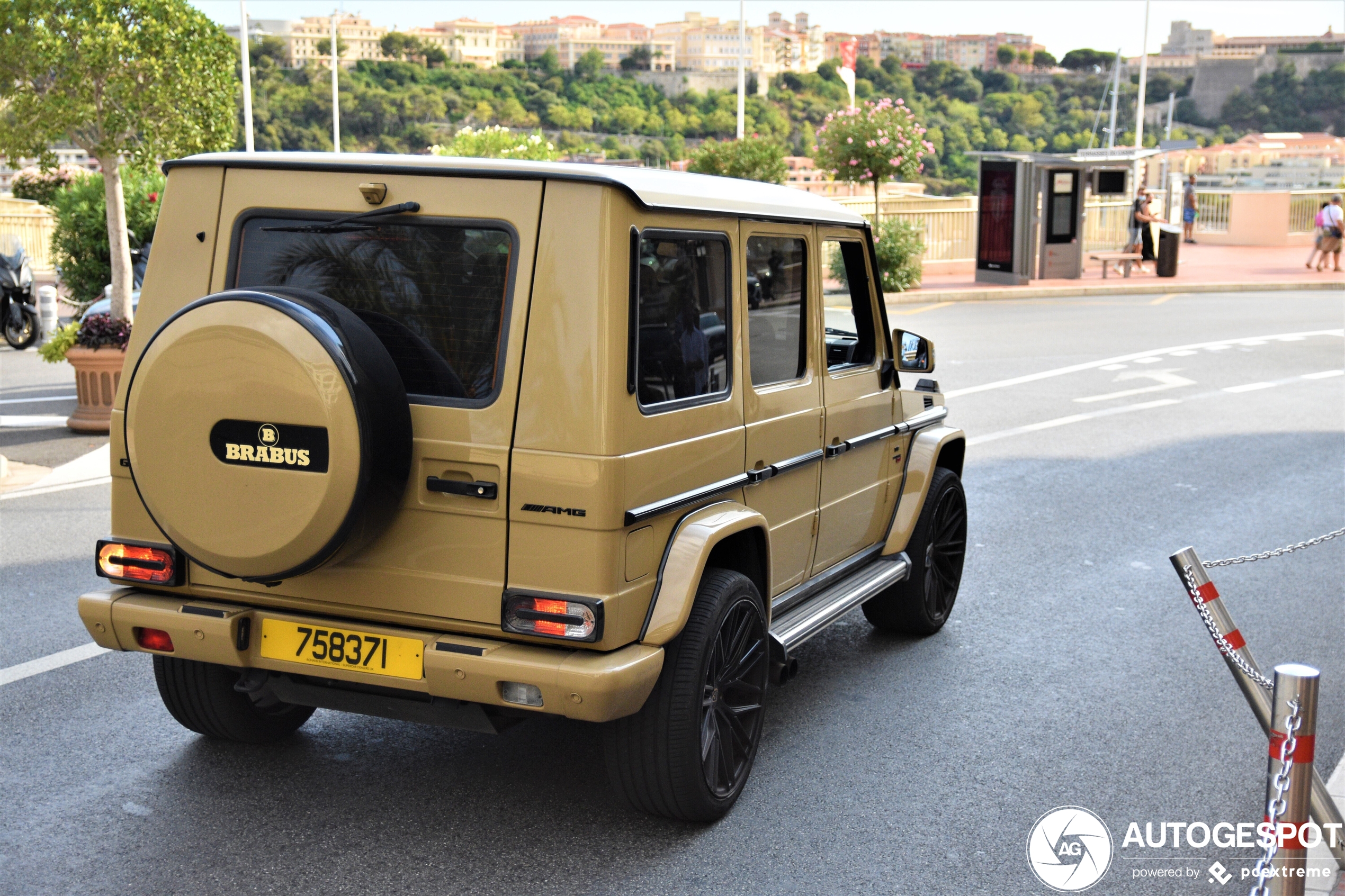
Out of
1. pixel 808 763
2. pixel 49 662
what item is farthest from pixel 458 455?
pixel 49 662

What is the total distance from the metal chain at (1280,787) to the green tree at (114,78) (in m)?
10.9

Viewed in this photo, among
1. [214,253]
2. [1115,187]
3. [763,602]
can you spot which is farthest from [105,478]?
[1115,187]

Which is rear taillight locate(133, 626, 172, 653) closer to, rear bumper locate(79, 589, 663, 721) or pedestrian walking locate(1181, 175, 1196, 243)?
rear bumper locate(79, 589, 663, 721)

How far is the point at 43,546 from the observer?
24.7 ft

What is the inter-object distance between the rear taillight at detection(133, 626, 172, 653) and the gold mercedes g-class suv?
0.01 metres

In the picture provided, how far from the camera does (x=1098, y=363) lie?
1617cm

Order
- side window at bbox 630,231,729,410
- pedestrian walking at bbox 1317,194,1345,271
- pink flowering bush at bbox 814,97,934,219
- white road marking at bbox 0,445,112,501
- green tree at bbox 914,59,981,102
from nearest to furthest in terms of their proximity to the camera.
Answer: side window at bbox 630,231,729,410 → white road marking at bbox 0,445,112,501 → pink flowering bush at bbox 814,97,934,219 → pedestrian walking at bbox 1317,194,1345,271 → green tree at bbox 914,59,981,102

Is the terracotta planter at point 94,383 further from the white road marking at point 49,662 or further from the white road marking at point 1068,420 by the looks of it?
the white road marking at point 1068,420

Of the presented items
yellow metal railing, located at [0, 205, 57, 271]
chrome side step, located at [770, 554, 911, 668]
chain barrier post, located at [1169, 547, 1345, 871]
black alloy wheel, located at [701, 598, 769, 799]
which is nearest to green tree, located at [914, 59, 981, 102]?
yellow metal railing, located at [0, 205, 57, 271]

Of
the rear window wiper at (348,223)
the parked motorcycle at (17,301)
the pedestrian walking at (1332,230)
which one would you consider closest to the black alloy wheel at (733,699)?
the rear window wiper at (348,223)

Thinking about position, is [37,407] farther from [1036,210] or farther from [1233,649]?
[1036,210]

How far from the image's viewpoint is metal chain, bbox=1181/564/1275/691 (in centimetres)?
360

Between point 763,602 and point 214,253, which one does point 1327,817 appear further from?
point 214,253

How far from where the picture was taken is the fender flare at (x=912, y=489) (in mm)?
5828
